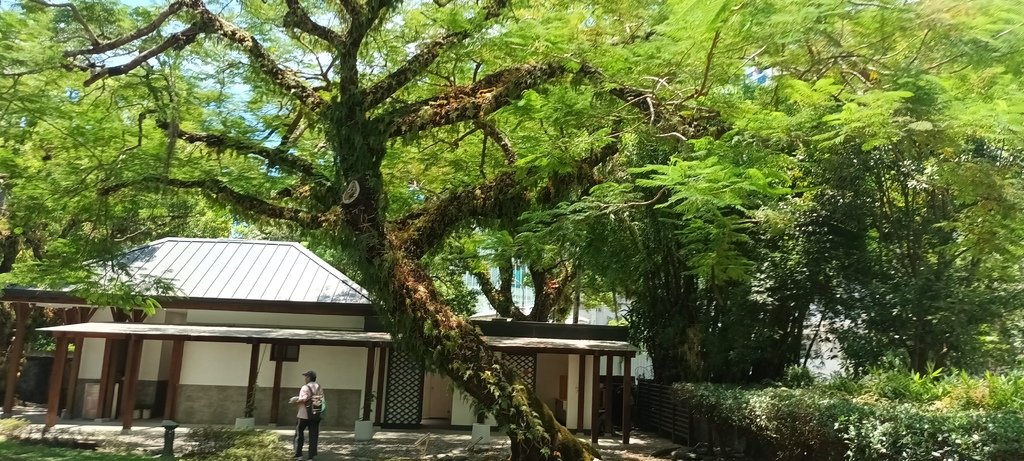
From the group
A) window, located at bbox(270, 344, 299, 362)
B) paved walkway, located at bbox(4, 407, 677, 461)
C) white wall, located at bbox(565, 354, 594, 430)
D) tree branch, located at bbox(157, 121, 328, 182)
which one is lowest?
paved walkway, located at bbox(4, 407, 677, 461)

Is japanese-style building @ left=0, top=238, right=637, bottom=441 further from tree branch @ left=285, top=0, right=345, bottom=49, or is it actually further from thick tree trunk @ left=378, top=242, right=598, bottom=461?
tree branch @ left=285, top=0, right=345, bottom=49

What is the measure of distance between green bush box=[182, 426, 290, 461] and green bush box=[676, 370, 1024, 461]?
22.0 feet

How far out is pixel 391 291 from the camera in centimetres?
958

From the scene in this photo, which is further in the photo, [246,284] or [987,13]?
[246,284]

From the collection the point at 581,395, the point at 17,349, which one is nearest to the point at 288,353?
the point at 17,349

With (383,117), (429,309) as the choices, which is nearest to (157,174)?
(383,117)

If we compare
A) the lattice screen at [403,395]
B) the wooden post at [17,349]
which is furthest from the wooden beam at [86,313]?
the lattice screen at [403,395]

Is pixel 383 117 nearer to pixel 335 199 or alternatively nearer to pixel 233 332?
pixel 335 199

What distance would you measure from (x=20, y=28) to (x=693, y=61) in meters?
8.37

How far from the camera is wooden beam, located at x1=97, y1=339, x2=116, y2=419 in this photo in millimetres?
15041

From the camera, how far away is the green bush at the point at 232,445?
387 inches

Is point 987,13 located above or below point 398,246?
above

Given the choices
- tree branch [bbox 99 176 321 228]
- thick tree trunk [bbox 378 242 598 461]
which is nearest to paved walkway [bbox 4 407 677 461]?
thick tree trunk [bbox 378 242 598 461]

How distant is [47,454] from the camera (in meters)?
9.79
